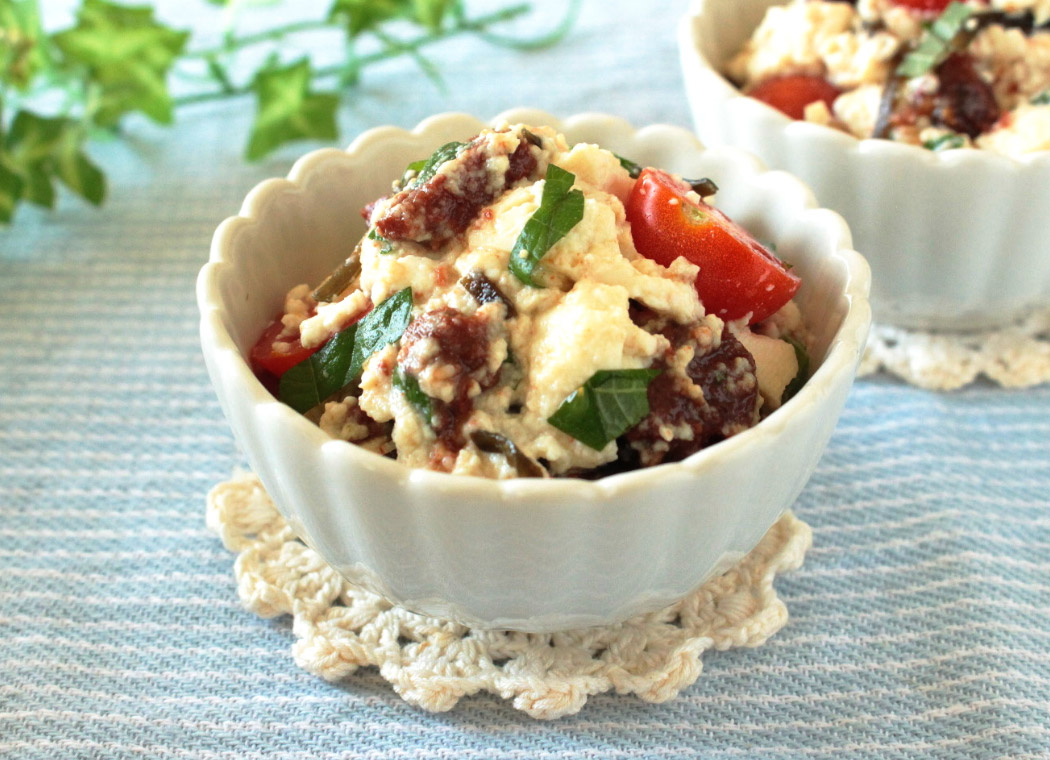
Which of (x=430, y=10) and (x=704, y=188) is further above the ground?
(x=704, y=188)

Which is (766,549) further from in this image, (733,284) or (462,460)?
(462,460)

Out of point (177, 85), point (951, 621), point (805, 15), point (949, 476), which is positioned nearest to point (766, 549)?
point (951, 621)

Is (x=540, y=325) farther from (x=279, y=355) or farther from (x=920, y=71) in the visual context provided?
(x=920, y=71)

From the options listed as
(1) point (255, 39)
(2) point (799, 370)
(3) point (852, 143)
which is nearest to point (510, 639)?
(2) point (799, 370)

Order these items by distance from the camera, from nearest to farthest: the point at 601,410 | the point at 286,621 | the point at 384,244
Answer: the point at 601,410, the point at 384,244, the point at 286,621

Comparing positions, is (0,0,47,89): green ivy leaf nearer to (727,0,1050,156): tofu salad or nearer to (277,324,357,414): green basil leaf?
(277,324,357,414): green basil leaf

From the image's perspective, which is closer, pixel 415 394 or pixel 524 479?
pixel 524 479

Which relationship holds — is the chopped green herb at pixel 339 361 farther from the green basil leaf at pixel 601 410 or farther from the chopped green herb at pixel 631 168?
the chopped green herb at pixel 631 168
